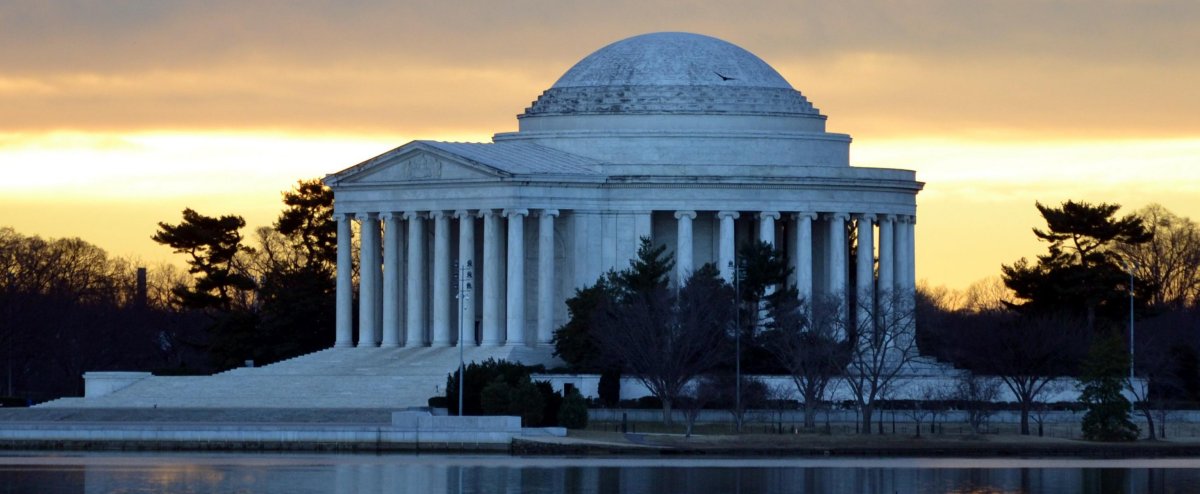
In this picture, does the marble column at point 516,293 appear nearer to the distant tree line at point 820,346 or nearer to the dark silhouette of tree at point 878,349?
the distant tree line at point 820,346

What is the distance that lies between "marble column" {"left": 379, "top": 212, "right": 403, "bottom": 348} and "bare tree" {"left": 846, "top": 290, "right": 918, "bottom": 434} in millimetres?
23337

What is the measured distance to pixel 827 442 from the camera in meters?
123

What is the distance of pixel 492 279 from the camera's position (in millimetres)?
151250

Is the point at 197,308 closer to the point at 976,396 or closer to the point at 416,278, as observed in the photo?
the point at 416,278

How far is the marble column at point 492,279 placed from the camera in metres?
151

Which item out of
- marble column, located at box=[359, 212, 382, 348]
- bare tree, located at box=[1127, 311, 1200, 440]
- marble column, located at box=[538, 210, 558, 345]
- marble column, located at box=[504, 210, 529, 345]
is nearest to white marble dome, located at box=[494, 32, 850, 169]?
marble column, located at box=[538, 210, 558, 345]

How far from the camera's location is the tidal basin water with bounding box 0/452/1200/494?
338 feet

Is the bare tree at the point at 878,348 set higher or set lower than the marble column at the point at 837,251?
lower

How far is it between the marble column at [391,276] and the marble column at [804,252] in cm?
1931

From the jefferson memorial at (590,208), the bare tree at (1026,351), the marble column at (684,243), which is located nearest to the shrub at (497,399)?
the jefferson memorial at (590,208)

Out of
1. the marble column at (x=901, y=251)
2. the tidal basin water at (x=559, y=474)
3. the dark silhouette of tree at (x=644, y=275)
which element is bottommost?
the tidal basin water at (x=559, y=474)

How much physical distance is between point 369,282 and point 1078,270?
3545 centimetres

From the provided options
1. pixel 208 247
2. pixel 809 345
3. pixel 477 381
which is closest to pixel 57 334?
pixel 208 247

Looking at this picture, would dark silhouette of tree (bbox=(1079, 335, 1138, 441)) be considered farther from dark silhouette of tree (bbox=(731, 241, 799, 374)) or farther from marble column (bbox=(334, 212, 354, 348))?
marble column (bbox=(334, 212, 354, 348))
